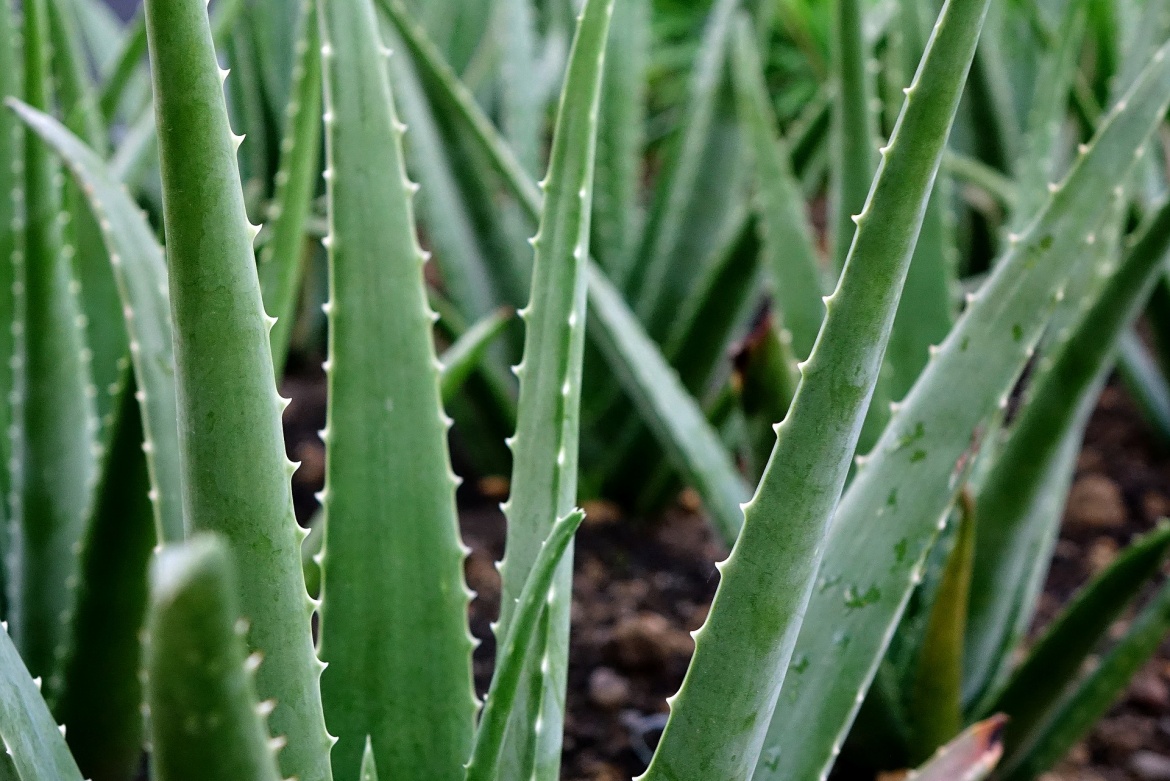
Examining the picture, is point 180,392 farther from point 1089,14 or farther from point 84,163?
point 1089,14

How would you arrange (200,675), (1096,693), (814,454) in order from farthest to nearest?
1. (1096,693)
2. (814,454)
3. (200,675)

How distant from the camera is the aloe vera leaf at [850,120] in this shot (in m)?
0.69

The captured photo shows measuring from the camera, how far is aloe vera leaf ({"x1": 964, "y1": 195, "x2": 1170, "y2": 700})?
0.61 meters

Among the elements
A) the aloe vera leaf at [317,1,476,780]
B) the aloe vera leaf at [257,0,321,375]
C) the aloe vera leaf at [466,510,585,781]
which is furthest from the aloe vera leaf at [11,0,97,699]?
the aloe vera leaf at [466,510,585,781]

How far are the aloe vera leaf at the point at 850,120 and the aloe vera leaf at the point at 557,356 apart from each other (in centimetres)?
31

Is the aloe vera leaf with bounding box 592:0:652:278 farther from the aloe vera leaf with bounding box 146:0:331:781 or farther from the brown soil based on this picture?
the aloe vera leaf with bounding box 146:0:331:781

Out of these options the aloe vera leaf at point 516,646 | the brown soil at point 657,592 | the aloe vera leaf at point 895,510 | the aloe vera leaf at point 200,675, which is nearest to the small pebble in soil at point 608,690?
the brown soil at point 657,592

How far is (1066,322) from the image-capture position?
2.33 feet

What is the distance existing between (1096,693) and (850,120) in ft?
1.27

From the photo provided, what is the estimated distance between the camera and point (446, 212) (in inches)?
42.3

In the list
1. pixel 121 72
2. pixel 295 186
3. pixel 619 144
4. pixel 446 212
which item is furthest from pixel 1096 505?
pixel 121 72

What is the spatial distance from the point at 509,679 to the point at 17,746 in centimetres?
Result: 15

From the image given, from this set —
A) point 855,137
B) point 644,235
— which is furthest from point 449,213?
point 855,137

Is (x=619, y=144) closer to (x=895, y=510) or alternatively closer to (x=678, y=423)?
(x=678, y=423)
